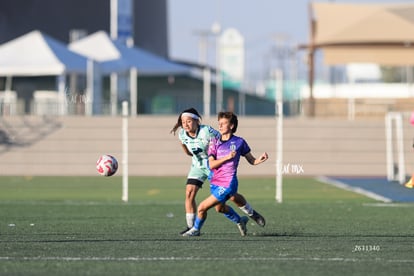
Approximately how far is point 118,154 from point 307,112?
8524mm

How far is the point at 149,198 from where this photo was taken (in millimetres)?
28969

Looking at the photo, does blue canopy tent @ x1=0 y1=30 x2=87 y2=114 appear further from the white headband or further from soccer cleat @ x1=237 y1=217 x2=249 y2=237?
soccer cleat @ x1=237 y1=217 x2=249 y2=237

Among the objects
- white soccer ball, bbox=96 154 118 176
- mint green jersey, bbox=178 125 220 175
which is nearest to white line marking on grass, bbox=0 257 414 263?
mint green jersey, bbox=178 125 220 175

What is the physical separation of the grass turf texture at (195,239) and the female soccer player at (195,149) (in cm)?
43

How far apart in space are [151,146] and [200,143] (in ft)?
85.5

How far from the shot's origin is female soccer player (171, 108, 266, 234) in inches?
666

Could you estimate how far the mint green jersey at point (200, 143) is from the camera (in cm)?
1688

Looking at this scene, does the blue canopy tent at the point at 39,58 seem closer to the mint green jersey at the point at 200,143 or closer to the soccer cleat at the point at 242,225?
the mint green jersey at the point at 200,143

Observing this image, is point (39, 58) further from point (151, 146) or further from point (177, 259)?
point (177, 259)

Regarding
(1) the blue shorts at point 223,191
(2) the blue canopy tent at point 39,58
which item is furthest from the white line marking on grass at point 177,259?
(2) the blue canopy tent at point 39,58

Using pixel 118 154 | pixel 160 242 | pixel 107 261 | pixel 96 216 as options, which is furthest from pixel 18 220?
pixel 118 154

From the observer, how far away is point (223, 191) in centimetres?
1650

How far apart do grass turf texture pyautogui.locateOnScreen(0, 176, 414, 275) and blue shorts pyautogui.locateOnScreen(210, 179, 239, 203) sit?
0.58m

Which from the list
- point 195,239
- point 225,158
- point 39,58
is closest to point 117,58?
point 39,58
